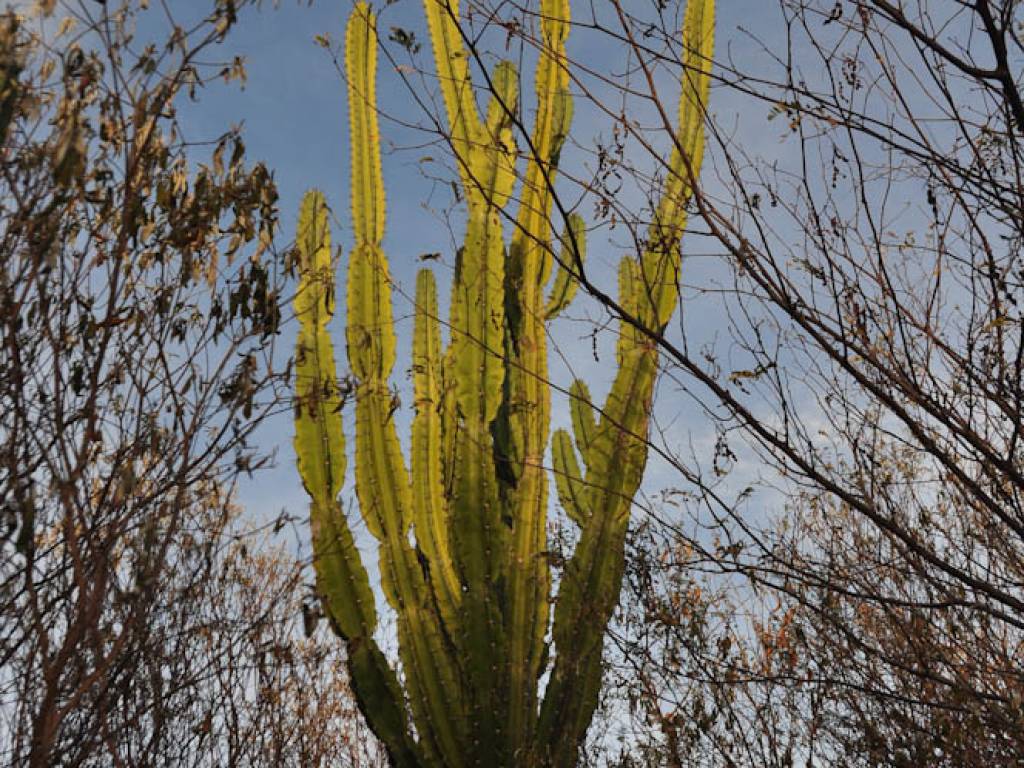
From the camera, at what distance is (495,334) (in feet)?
14.8

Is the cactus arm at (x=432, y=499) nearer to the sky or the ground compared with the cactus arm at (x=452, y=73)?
nearer to the ground

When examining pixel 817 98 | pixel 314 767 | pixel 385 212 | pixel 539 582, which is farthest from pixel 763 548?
pixel 314 767

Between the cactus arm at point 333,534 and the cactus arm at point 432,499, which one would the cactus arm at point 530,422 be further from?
the cactus arm at point 333,534

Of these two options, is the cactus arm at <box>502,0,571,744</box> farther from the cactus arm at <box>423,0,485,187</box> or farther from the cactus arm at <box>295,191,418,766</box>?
the cactus arm at <box>295,191,418,766</box>

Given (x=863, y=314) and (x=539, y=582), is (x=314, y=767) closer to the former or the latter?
(x=539, y=582)

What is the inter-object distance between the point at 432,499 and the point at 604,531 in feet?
2.82

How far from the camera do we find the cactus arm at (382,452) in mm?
4191

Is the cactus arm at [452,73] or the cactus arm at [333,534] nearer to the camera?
the cactus arm at [333,534]

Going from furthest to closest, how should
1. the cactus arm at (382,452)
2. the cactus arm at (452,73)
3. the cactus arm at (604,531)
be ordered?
the cactus arm at (452,73) < the cactus arm at (604,531) < the cactus arm at (382,452)

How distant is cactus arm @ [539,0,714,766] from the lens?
4324mm

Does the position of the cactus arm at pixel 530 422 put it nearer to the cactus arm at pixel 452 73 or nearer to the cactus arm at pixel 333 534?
the cactus arm at pixel 452 73

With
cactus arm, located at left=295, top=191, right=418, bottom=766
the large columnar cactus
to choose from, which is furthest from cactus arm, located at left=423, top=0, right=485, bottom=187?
cactus arm, located at left=295, top=191, right=418, bottom=766

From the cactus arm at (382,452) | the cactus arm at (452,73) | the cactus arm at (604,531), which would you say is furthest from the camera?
the cactus arm at (452,73)

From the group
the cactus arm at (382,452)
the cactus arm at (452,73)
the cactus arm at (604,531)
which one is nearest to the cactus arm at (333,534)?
the cactus arm at (382,452)
